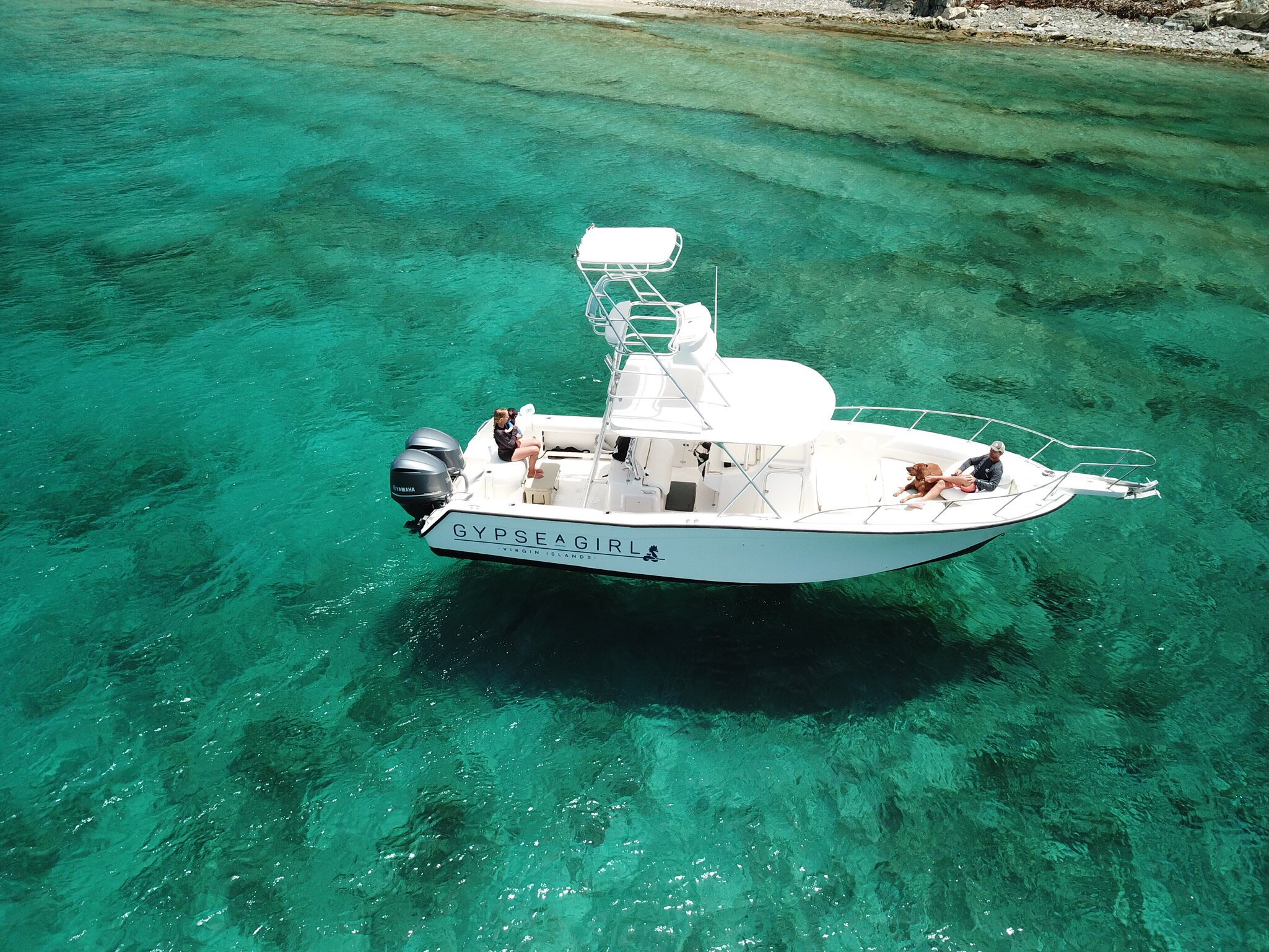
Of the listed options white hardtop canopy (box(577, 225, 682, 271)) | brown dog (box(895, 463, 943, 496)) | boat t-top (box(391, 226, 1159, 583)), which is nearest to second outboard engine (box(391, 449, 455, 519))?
boat t-top (box(391, 226, 1159, 583))

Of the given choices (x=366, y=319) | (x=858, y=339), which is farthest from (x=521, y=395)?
(x=858, y=339)

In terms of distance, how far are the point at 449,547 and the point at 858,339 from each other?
9419 millimetres

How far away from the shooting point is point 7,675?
9.54m

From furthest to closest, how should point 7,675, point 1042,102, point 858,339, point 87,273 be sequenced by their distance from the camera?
1. point 1042,102
2. point 87,273
3. point 858,339
4. point 7,675

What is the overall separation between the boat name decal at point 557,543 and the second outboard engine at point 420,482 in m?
0.39

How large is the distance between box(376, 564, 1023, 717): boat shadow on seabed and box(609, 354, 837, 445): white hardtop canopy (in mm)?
2427

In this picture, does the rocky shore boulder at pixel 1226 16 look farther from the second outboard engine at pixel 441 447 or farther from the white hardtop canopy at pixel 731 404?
the second outboard engine at pixel 441 447

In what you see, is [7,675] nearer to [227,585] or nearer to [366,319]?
[227,585]

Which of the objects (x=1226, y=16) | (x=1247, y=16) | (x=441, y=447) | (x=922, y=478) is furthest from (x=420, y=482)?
(x=1226, y=16)

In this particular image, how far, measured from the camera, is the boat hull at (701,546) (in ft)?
29.6

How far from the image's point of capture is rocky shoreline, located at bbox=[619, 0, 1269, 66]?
33062mm

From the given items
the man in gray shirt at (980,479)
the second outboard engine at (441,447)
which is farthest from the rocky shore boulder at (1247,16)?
the second outboard engine at (441,447)

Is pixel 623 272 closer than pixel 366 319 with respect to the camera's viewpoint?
Yes

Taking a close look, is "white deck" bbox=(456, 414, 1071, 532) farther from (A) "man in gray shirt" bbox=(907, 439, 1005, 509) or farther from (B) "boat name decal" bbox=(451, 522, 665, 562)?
(B) "boat name decal" bbox=(451, 522, 665, 562)
